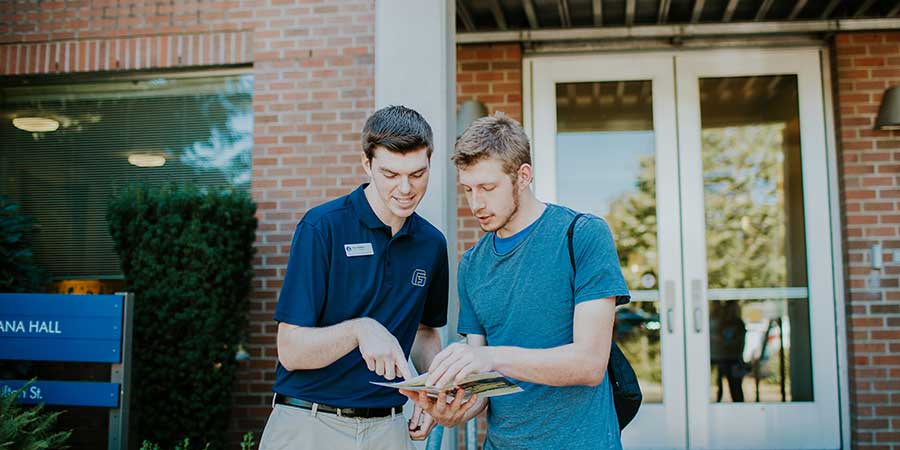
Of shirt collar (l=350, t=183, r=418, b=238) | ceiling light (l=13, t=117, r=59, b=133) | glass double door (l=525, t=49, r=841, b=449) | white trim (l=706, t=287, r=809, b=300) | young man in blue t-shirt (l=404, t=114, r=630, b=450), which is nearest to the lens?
young man in blue t-shirt (l=404, t=114, r=630, b=450)

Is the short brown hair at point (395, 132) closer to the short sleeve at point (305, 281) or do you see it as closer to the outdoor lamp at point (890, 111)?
the short sleeve at point (305, 281)

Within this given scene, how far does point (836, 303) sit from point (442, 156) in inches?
140

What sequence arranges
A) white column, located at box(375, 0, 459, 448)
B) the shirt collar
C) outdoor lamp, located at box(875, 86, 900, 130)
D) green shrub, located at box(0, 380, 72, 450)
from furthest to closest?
1. outdoor lamp, located at box(875, 86, 900, 130)
2. green shrub, located at box(0, 380, 72, 450)
3. white column, located at box(375, 0, 459, 448)
4. the shirt collar

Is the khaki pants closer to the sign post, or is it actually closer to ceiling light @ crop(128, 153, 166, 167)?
the sign post

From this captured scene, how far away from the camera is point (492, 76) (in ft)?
17.5

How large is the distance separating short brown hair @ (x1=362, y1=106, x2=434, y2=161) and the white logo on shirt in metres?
0.38

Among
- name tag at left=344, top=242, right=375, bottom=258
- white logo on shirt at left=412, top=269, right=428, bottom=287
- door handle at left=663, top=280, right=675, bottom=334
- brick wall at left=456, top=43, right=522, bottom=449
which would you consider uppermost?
brick wall at left=456, top=43, right=522, bottom=449

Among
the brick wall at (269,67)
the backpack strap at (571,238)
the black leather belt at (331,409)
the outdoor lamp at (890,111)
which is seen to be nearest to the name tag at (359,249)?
the black leather belt at (331,409)

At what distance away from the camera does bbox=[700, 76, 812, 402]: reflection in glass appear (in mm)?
5262

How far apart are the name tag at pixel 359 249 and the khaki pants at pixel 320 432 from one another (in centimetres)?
48

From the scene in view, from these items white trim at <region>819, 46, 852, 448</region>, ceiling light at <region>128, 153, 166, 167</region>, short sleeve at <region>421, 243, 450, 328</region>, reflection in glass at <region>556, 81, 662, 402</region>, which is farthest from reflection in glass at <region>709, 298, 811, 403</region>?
ceiling light at <region>128, 153, 166, 167</region>

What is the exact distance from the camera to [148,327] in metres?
4.27

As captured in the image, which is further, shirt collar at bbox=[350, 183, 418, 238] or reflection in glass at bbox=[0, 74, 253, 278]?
reflection in glass at bbox=[0, 74, 253, 278]

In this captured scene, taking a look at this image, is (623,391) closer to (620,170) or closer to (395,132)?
(395,132)
